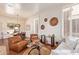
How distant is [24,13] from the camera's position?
156 centimetres

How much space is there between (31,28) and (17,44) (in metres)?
0.29

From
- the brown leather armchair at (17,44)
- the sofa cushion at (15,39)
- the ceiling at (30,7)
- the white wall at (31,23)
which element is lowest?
the brown leather armchair at (17,44)

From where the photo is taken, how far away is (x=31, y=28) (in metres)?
1.59

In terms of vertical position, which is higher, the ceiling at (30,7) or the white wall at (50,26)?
the ceiling at (30,7)

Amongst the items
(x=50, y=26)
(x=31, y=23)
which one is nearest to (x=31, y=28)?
(x=31, y=23)

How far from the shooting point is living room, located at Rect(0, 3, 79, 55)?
156 centimetres

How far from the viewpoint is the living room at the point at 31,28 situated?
5.11 ft

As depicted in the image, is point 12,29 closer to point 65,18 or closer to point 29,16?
point 29,16

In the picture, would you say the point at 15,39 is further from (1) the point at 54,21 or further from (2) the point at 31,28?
(1) the point at 54,21

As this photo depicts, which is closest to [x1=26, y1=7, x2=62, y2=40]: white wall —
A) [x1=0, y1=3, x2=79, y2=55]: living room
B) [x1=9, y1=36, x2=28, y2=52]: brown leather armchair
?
[x1=0, y1=3, x2=79, y2=55]: living room

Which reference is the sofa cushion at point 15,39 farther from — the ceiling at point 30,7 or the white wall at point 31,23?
the ceiling at point 30,7

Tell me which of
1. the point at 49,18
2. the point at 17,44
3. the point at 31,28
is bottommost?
the point at 17,44

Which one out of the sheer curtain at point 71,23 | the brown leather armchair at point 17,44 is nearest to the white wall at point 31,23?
the brown leather armchair at point 17,44
